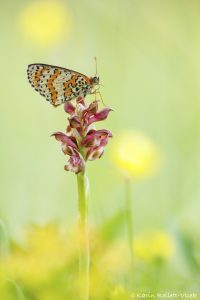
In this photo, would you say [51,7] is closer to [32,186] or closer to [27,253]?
[32,186]

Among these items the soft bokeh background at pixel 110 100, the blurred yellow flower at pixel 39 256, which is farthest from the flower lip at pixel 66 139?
the soft bokeh background at pixel 110 100

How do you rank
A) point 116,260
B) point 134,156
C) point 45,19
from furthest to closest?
point 45,19 → point 134,156 → point 116,260

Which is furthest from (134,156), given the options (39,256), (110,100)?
(39,256)

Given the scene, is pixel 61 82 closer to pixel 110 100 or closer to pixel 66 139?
pixel 66 139

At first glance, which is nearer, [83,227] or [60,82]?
[83,227]

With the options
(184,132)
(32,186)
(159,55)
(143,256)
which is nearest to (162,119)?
(184,132)

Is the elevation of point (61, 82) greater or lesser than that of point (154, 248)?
greater

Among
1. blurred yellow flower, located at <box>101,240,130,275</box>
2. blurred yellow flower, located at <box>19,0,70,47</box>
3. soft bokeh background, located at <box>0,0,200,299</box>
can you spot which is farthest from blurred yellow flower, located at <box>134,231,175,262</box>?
blurred yellow flower, located at <box>19,0,70,47</box>
